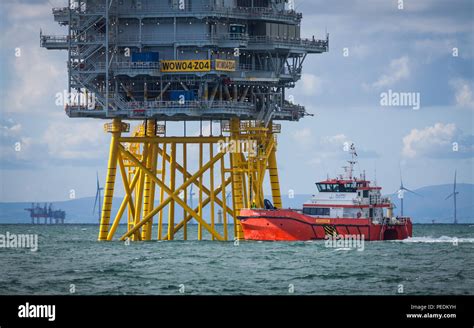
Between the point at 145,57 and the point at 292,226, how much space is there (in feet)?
52.0

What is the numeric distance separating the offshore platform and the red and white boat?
3.33m

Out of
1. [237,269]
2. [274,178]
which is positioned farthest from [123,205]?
[237,269]

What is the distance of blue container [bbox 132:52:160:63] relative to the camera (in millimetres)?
106838

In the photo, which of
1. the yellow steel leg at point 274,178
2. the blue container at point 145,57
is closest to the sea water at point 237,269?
the yellow steel leg at point 274,178

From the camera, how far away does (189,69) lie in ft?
348

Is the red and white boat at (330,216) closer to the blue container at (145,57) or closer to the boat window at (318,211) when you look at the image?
the boat window at (318,211)

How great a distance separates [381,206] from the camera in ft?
381

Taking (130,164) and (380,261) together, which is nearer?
(380,261)

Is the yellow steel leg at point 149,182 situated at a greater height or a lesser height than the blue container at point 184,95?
lesser

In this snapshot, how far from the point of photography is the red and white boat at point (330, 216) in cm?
10956

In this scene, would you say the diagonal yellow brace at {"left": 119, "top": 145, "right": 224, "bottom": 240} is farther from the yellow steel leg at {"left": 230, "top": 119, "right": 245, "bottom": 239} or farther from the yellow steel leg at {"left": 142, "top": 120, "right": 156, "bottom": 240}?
the yellow steel leg at {"left": 142, "top": 120, "right": 156, "bottom": 240}
